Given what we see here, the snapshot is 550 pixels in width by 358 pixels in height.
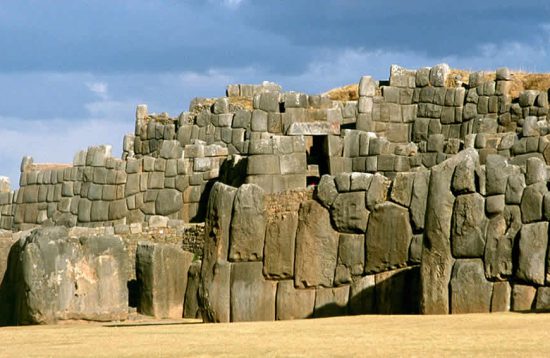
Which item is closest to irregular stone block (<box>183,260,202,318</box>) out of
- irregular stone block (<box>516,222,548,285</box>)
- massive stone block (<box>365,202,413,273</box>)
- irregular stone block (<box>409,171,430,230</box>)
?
massive stone block (<box>365,202,413,273</box>)

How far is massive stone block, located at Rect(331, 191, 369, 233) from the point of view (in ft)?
58.2

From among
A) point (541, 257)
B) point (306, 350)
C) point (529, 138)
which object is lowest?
point (306, 350)

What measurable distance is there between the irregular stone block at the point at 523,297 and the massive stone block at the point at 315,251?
302cm

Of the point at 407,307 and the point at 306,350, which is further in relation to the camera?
the point at 407,307

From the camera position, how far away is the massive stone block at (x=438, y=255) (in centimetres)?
1591

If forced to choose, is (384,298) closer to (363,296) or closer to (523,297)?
(363,296)

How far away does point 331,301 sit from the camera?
17.7 meters

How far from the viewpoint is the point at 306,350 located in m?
12.1

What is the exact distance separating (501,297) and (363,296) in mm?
2271

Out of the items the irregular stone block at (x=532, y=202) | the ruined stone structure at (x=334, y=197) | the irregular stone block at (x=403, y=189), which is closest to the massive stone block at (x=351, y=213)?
the ruined stone structure at (x=334, y=197)

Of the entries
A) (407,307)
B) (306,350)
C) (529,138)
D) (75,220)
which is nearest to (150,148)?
(75,220)

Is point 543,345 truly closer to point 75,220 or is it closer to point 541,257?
point 541,257

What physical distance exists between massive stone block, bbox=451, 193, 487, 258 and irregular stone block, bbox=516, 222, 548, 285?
0.58 meters

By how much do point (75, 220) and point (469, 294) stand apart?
64.5 ft
